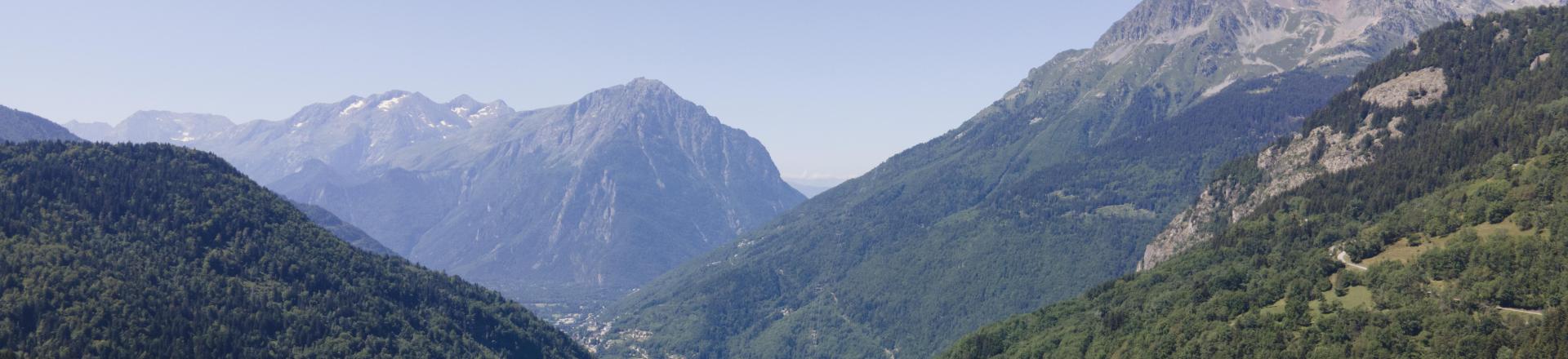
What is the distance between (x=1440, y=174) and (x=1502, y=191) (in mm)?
29299

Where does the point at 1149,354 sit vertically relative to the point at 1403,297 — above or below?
below

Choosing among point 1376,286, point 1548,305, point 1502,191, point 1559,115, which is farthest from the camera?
point 1559,115

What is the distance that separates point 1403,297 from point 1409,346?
1460 cm

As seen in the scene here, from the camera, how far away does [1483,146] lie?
195000 mm

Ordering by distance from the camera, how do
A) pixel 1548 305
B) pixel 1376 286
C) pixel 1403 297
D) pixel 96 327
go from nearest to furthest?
1. pixel 1548 305
2. pixel 1403 297
3. pixel 1376 286
4. pixel 96 327

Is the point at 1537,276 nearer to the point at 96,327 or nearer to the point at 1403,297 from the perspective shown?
the point at 1403,297

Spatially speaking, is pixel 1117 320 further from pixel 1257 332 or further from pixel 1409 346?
pixel 1409 346

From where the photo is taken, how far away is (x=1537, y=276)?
461 ft

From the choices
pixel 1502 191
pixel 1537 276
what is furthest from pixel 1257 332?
pixel 1502 191

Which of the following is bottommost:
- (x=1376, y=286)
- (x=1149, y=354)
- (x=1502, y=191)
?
(x=1149, y=354)

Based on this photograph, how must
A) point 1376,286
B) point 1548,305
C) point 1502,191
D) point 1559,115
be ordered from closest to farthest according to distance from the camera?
point 1548,305 → point 1376,286 → point 1502,191 → point 1559,115

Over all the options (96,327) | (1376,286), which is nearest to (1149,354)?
(1376,286)

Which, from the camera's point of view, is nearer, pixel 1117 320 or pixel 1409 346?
pixel 1409 346

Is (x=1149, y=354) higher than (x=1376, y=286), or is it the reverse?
(x=1376, y=286)
